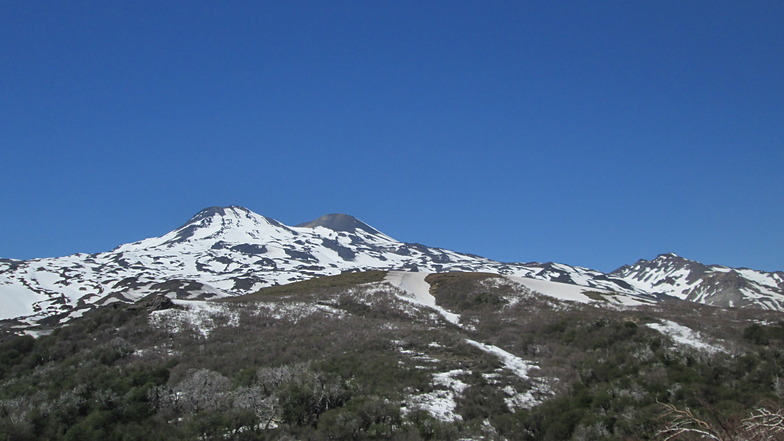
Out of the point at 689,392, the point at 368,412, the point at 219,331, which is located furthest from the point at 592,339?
the point at 219,331

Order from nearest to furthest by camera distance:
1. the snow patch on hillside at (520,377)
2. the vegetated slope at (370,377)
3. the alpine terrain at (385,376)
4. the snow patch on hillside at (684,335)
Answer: the alpine terrain at (385,376) → the vegetated slope at (370,377) → the snow patch on hillside at (520,377) → the snow patch on hillside at (684,335)

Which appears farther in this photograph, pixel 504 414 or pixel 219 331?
pixel 219 331

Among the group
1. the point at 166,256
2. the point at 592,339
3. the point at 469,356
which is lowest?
the point at 469,356

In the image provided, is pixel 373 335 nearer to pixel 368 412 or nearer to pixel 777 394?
pixel 368 412

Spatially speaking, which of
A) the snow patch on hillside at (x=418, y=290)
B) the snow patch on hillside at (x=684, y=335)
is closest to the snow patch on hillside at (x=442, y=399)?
the snow patch on hillside at (x=684, y=335)

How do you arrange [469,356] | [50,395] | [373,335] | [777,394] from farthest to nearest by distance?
1. [373,335]
2. [469,356]
3. [50,395]
4. [777,394]

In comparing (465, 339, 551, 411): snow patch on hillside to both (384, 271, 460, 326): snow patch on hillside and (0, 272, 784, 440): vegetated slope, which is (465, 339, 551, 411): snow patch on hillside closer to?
(0, 272, 784, 440): vegetated slope

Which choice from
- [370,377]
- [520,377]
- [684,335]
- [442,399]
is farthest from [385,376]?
[684,335]

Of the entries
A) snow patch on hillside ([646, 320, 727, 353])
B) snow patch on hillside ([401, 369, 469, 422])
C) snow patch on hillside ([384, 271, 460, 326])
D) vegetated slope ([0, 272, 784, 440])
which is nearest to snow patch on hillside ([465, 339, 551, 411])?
vegetated slope ([0, 272, 784, 440])

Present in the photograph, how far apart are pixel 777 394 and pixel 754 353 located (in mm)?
4478

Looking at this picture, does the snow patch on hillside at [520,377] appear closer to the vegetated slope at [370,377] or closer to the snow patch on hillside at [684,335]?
the vegetated slope at [370,377]

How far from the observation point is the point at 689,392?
13.6 metres

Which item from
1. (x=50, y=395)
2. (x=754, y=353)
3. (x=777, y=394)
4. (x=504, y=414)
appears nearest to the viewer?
(x=777, y=394)

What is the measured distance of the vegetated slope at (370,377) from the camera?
507 inches
